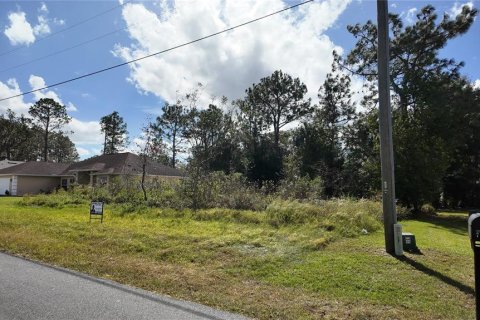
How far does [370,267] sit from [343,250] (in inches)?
56.4

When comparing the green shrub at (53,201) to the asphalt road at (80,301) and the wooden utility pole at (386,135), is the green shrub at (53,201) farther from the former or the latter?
the wooden utility pole at (386,135)

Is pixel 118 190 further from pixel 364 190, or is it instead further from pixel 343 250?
pixel 343 250

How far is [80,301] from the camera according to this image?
516cm

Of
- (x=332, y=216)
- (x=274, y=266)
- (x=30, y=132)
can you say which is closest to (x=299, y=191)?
(x=332, y=216)

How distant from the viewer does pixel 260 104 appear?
Result: 153 ft

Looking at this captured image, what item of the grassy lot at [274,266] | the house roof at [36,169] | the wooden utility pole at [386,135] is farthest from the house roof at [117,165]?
the wooden utility pole at [386,135]

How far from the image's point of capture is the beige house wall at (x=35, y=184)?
40938mm

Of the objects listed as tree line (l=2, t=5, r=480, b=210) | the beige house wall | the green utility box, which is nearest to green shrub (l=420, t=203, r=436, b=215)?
tree line (l=2, t=5, r=480, b=210)

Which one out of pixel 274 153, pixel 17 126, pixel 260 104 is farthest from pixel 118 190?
pixel 17 126

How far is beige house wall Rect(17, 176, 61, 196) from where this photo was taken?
40.9m

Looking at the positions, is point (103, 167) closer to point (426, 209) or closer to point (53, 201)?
point (53, 201)

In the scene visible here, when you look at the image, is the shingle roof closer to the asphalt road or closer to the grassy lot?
the grassy lot

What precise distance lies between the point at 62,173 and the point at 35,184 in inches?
116

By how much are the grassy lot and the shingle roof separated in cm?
2273
